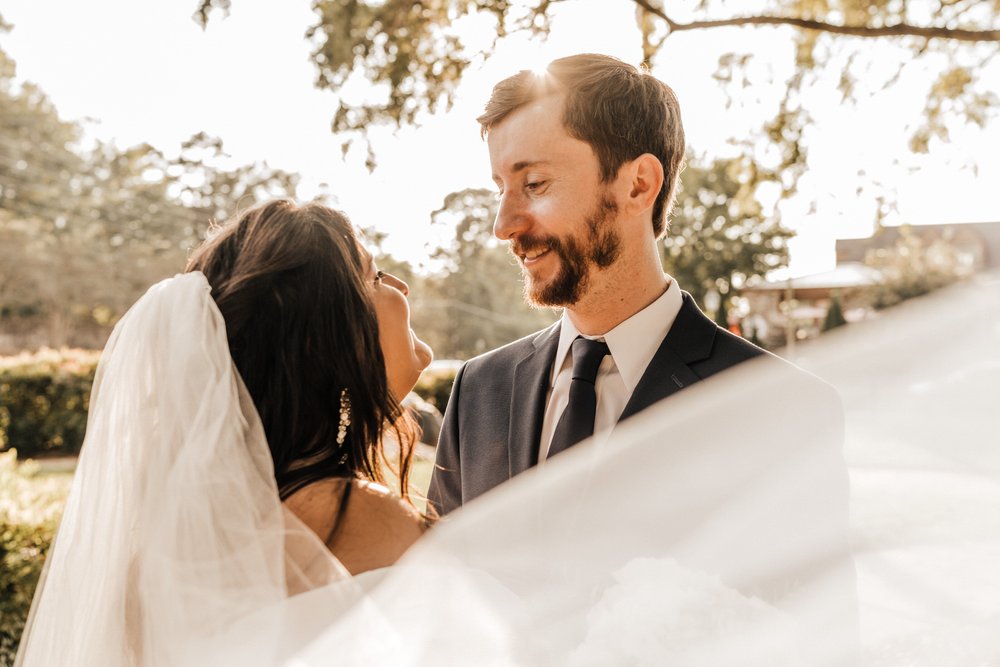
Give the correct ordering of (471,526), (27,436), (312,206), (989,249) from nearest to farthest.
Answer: (312,206) → (471,526) → (27,436) → (989,249)

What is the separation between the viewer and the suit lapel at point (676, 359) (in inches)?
103

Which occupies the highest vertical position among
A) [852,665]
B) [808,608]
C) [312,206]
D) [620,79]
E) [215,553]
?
Answer: [620,79]

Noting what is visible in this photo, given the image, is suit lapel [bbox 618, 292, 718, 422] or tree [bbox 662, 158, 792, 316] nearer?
suit lapel [bbox 618, 292, 718, 422]

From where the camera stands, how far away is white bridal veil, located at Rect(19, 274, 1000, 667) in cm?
180

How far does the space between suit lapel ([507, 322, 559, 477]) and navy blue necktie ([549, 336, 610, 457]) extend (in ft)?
0.31

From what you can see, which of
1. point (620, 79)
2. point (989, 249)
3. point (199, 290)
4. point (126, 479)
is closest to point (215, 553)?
point (126, 479)

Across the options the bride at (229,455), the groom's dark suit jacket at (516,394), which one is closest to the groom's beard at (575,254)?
the groom's dark suit jacket at (516,394)

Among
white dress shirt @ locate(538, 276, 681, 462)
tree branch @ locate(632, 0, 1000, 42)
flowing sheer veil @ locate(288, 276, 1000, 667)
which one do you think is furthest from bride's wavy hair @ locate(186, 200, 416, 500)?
tree branch @ locate(632, 0, 1000, 42)

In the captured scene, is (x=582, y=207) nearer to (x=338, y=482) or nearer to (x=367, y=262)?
(x=367, y=262)

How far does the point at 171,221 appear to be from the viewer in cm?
4803

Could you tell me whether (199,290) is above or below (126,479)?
above

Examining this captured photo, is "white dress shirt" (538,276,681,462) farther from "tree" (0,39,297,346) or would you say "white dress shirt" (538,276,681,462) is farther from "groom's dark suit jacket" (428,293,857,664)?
"tree" (0,39,297,346)

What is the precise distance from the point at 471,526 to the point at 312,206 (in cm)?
104

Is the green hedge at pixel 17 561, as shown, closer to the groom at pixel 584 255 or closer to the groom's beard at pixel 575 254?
the groom at pixel 584 255
